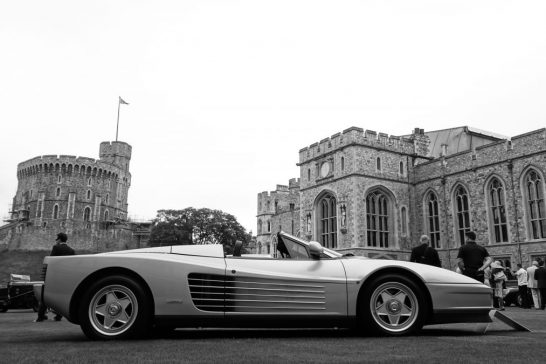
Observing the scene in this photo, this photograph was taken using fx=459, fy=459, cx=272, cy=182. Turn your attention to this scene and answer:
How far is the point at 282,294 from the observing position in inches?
174

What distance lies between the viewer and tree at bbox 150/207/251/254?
5172cm

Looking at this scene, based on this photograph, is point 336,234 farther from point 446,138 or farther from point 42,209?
point 42,209

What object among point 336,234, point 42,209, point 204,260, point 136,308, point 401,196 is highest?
point 42,209

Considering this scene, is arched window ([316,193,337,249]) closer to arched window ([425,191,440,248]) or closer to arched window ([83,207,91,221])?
arched window ([425,191,440,248])

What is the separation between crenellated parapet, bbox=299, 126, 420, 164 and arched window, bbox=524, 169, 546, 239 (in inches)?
323

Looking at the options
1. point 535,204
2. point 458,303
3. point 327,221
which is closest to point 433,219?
point 535,204

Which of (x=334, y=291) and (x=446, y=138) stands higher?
(x=446, y=138)

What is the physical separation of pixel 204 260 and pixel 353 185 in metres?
24.1

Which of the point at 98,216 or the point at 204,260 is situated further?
the point at 98,216

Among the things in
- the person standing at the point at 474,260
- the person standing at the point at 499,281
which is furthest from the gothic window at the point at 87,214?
the person standing at the point at 474,260

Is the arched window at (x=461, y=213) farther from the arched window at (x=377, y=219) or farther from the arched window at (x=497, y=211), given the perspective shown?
the arched window at (x=377, y=219)

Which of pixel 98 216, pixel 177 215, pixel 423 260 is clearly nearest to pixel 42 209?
A: pixel 98 216

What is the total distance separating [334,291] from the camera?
444 cm

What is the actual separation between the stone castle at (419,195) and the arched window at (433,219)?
0.21 ft
